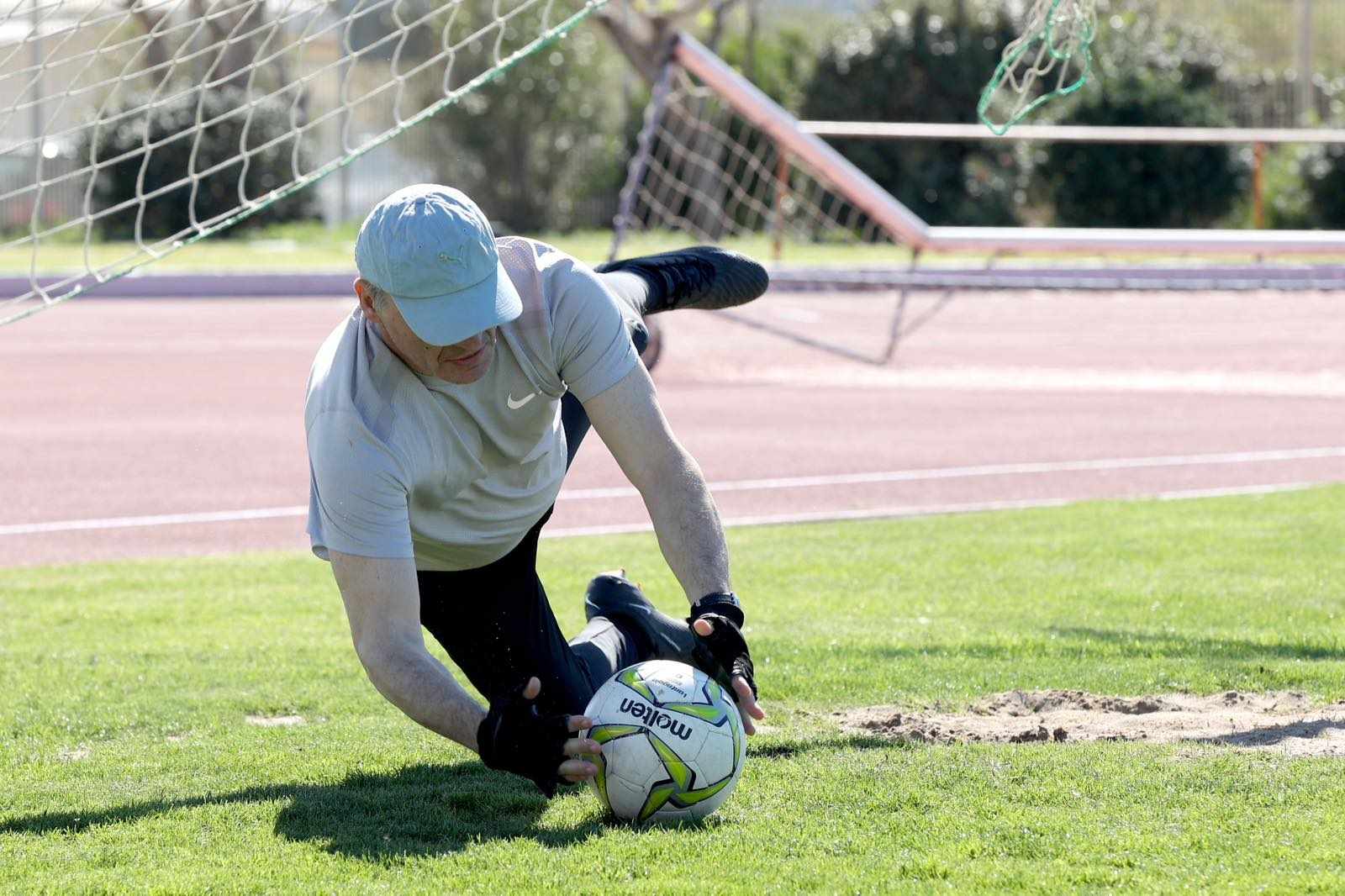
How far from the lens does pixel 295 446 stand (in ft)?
38.2

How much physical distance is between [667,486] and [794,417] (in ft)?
28.2

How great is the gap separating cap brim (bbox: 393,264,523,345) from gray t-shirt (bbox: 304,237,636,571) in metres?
0.27

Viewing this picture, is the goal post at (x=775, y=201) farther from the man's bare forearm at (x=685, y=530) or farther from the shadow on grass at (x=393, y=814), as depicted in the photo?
the shadow on grass at (x=393, y=814)

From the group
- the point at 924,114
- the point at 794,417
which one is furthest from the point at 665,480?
the point at 924,114

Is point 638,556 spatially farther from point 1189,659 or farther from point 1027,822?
point 1027,822

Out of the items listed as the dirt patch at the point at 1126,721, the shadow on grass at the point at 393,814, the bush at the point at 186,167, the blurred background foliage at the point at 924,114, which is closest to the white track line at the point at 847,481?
the dirt patch at the point at 1126,721

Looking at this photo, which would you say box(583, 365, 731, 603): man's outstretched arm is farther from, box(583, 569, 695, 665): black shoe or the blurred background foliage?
the blurred background foliage

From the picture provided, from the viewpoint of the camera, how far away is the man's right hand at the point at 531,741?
159 inches

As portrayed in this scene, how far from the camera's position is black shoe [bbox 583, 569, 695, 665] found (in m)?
5.48

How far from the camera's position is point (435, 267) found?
13.1 feet

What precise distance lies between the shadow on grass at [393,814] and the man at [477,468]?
265 mm

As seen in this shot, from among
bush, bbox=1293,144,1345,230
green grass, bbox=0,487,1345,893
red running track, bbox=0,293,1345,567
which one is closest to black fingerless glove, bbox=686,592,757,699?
green grass, bbox=0,487,1345,893

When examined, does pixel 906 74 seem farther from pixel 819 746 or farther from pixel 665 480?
pixel 665 480

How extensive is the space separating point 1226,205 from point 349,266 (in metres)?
13.3
